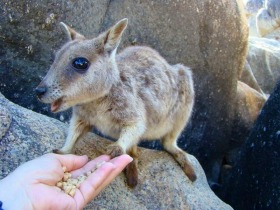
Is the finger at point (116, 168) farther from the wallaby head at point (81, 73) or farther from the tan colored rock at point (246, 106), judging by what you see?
the tan colored rock at point (246, 106)

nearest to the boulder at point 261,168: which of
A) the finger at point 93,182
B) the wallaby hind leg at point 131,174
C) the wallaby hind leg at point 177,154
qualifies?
the wallaby hind leg at point 177,154

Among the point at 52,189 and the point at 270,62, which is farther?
the point at 270,62

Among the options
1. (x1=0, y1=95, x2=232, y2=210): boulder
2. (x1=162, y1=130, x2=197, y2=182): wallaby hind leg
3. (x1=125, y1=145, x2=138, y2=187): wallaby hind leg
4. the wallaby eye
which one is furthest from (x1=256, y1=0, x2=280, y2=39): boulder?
the wallaby eye

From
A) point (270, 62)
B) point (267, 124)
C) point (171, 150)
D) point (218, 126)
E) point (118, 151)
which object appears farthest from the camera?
point (270, 62)

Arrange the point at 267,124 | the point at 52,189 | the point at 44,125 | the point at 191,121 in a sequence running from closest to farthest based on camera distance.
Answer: the point at 52,189, the point at 44,125, the point at 267,124, the point at 191,121

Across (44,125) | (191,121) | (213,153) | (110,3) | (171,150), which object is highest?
(110,3)

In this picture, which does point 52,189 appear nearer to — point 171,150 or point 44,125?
point 44,125

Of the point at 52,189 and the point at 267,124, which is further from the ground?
the point at 52,189

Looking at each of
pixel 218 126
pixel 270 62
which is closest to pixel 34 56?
pixel 218 126
